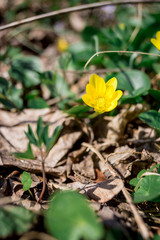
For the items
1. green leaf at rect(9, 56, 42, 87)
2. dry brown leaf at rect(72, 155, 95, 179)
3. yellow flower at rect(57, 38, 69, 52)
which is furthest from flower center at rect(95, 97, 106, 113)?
yellow flower at rect(57, 38, 69, 52)

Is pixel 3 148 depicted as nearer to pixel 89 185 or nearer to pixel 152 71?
pixel 89 185

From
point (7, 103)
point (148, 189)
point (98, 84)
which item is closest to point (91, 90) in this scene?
point (98, 84)

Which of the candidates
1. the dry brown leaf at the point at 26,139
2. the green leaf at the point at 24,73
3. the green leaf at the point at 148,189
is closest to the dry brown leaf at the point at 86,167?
the dry brown leaf at the point at 26,139

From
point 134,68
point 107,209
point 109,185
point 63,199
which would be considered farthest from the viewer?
point 134,68

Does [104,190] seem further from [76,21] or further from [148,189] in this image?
[76,21]

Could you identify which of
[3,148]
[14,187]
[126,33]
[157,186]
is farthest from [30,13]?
[157,186]

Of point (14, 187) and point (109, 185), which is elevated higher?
point (14, 187)
